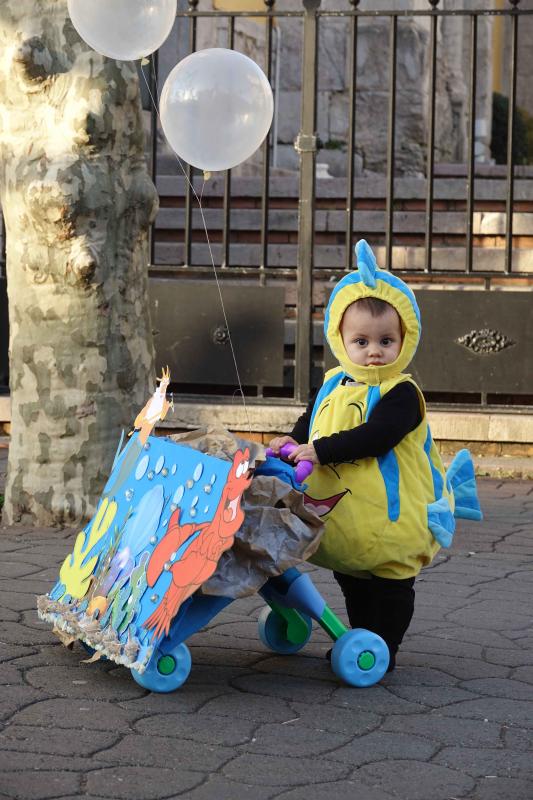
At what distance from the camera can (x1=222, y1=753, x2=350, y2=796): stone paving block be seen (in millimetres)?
2939

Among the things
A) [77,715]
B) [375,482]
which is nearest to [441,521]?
[375,482]

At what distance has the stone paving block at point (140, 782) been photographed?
2.82 m

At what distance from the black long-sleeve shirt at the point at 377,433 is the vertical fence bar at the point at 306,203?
4.54 m

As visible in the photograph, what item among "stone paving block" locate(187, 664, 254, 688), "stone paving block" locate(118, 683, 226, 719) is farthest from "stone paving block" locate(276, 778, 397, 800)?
"stone paving block" locate(187, 664, 254, 688)

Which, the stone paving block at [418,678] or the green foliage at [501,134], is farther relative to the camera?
the green foliage at [501,134]

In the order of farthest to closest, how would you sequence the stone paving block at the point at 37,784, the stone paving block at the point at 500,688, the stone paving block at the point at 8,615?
the stone paving block at the point at 8,615
the stone paving block at the point at 500,688
the stone paving block at the point at 37,784

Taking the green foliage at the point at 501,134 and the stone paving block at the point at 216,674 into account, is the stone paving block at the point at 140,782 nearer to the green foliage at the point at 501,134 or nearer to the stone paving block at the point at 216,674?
the stone paving block at the point at 216,674

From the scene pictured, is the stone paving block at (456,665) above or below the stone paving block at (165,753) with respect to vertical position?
below

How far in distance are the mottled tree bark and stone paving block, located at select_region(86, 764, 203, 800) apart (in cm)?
318

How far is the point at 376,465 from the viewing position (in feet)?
12.4

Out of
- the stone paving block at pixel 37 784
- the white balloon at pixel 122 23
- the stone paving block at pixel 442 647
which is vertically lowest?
the stone paving block at pixel 442 647

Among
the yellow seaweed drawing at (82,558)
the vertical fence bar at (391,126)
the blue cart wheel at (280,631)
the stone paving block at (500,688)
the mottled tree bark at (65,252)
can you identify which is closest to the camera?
the stone paving block at (500,688)

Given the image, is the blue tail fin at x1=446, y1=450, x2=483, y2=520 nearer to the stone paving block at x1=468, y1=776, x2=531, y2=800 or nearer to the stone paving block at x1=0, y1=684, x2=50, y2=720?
the stone paving block at x1=468, y1=776, x2=531, y2=800

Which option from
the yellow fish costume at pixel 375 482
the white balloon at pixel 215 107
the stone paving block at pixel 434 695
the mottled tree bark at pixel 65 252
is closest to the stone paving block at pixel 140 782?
the stone paving block at pixel 434 695
